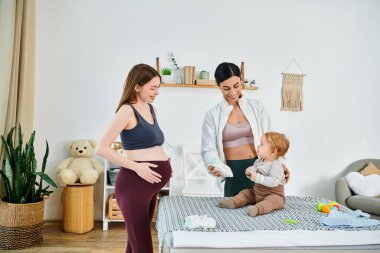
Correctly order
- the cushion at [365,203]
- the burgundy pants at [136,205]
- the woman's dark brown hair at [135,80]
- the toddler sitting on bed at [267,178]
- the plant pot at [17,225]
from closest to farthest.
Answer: the burgundy pants at [136,205] → the woman's dark brown hair at [135,80] → the toddler sitting on bed at [267,178] → the plant pot at [17,225] → the cushion at [365,203]

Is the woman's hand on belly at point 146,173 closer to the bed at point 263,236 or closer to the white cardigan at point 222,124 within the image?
the bed at point 263,236

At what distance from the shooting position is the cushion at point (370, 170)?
13.2 ft

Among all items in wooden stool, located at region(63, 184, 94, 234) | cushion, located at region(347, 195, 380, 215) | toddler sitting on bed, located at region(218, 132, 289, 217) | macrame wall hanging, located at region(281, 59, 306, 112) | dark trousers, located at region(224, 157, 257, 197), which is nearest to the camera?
toddler sitting on bed, located at region(218, 132, 289, 217)

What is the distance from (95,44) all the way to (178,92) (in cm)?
105

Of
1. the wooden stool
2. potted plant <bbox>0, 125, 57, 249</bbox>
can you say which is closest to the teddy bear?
the wooden stool

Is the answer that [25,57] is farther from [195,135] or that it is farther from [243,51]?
[243,51]

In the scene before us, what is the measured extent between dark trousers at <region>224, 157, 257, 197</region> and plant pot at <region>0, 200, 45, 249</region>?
5.81 ft

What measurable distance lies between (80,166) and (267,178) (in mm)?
→ 2269

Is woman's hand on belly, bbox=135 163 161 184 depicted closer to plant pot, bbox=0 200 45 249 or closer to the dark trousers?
the dark trousers

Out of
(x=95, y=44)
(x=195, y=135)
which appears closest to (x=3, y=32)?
(x=95, y=44)

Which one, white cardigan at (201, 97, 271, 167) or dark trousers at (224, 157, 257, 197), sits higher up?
white cardigan at (201, 97, 271, 167)

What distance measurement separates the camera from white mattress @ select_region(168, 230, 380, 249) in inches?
65.9


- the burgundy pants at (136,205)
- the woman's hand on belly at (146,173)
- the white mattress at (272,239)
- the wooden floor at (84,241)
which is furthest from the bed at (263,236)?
the wooden floor at (84,241)

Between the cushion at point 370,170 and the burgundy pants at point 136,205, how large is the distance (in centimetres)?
314
